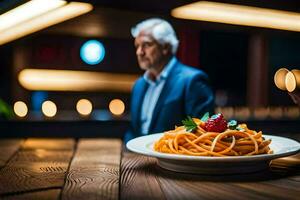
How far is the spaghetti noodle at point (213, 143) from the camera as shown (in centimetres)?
123

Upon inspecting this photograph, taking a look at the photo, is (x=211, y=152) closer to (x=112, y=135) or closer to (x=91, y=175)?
(x=91, y=175)

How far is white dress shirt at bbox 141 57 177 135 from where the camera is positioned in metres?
2.50

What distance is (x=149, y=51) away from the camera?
2518 millimetres

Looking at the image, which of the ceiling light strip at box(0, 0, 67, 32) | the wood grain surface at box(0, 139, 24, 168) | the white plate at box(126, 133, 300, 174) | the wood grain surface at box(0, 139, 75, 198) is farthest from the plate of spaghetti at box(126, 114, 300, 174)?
the ceiling light strip at box(0, 0, 67, 32)

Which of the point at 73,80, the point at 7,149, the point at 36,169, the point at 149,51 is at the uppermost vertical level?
the point at 149,51

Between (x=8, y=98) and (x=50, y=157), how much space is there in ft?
14.3

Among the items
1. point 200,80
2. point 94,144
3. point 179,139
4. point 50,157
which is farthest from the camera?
point 200,80

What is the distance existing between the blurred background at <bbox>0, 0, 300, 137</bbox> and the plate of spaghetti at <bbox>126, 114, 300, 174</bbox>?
2.37m

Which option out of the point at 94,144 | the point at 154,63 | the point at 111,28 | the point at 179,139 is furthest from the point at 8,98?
the point at 179,139

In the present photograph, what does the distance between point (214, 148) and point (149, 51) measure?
1364 mm

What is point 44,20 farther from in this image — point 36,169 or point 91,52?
point 36,169

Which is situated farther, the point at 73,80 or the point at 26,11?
the point at 73,80

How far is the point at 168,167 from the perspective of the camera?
49.8 inches

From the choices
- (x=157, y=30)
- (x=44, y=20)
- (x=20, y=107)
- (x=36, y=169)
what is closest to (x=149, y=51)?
(x=157, y=30)
